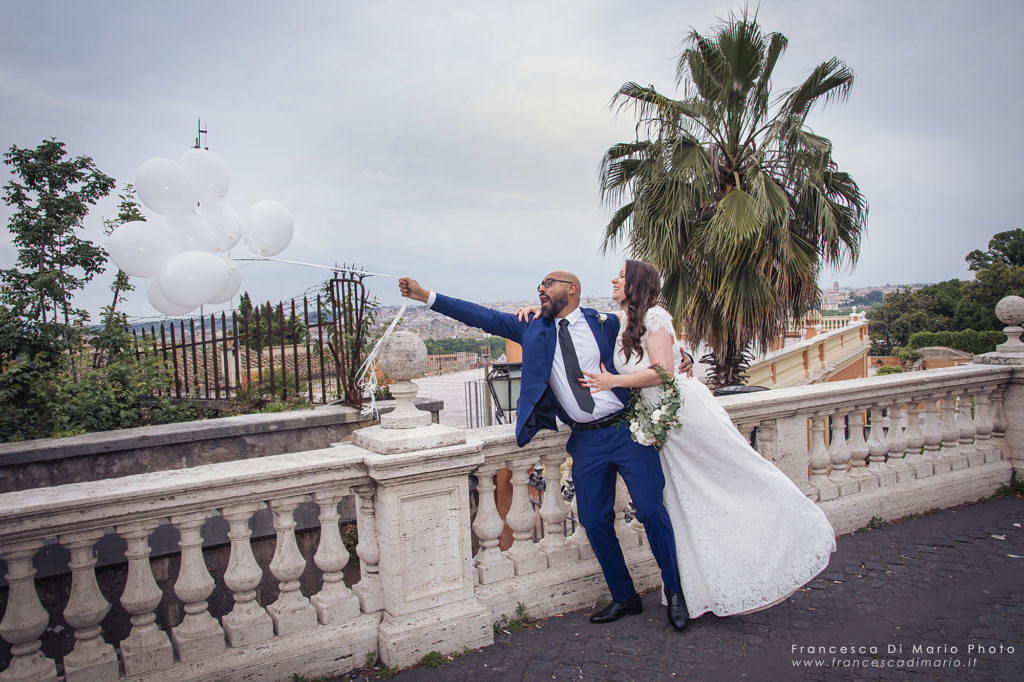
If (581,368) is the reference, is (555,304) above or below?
above

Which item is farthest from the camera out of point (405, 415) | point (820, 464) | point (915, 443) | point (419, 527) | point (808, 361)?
point (808, 361)

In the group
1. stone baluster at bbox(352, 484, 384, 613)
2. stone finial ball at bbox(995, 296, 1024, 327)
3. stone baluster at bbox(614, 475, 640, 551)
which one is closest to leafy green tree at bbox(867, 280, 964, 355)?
stone finial ball at bbox(995, 296, 1024, 327)

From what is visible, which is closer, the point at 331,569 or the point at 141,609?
the point at 141,609

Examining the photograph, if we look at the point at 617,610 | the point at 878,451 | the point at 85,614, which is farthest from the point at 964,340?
the point at 85,614

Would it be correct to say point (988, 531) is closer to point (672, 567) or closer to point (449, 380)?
point (672, 567)

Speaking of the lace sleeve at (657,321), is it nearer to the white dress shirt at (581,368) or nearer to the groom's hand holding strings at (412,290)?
the white dress shirt at (581,368)

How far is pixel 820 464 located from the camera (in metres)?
4.43

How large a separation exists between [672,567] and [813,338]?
1713 centimetres

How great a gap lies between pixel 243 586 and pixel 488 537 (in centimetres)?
116

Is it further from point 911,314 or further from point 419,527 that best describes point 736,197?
point 911,314

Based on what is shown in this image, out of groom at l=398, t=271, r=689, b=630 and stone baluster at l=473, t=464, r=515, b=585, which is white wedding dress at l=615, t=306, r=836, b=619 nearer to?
groom at l=398, t=271, r=689, b=630

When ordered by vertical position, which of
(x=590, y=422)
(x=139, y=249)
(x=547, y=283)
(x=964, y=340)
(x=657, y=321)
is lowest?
(x=964, y=340)

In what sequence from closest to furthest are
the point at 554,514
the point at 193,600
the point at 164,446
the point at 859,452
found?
the point at 193,600
the point at 554,514
the point at 859,452
the point at 164,446

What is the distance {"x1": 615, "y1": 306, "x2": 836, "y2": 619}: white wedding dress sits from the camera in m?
3.10
